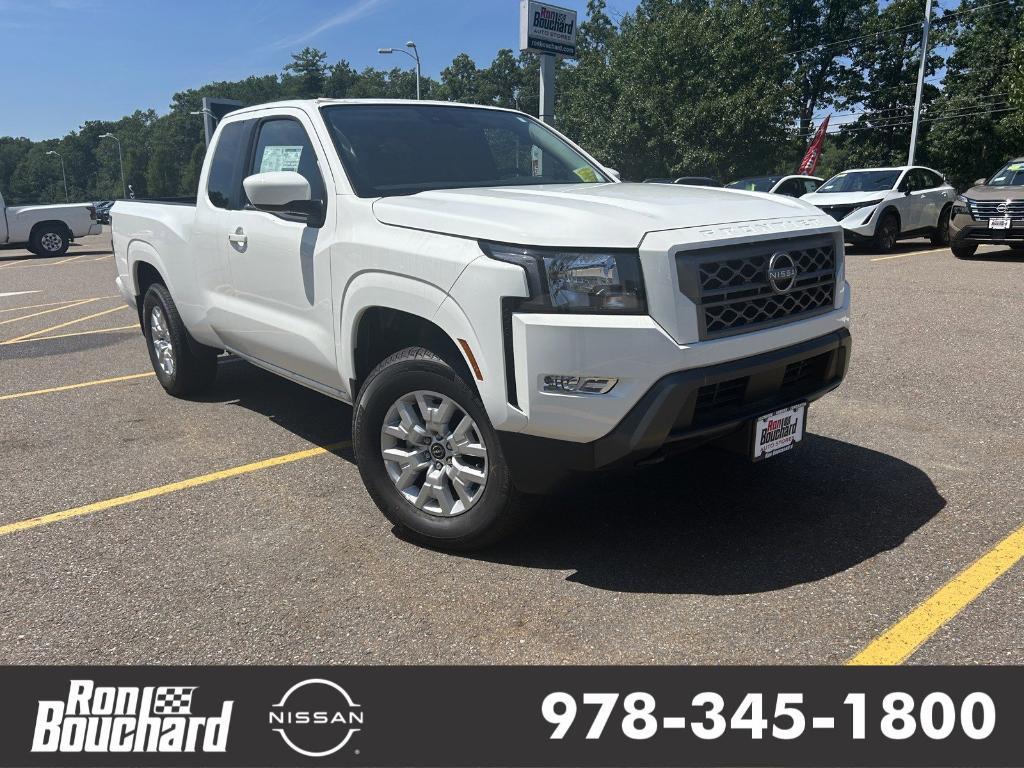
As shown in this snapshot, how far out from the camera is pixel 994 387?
612 cm

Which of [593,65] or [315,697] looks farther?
[593,65]

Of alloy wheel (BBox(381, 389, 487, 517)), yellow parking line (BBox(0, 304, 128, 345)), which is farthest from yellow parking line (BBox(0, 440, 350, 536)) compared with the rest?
yellow parking line (BBox(0, 304, 128, 345))

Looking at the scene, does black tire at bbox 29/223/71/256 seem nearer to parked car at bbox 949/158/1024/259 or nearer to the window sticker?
the window sticker

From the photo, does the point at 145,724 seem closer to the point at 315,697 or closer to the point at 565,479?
the point at 315,697

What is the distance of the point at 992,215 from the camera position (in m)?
13.1

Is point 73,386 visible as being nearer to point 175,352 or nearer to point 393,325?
point 175,352

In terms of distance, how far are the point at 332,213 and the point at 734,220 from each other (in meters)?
1.82

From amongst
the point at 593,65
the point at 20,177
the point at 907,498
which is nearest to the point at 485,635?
the point at 907,498

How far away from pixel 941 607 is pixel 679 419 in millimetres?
1164

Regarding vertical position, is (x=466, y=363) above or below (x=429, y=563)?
above

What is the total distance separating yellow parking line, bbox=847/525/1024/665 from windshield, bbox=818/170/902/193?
13.7 metres

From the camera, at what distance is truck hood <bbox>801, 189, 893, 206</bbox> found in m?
15.3

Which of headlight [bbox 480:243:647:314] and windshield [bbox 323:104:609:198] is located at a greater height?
windshield [bbox 323:104:609:198]

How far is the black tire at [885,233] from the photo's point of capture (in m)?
15.2
